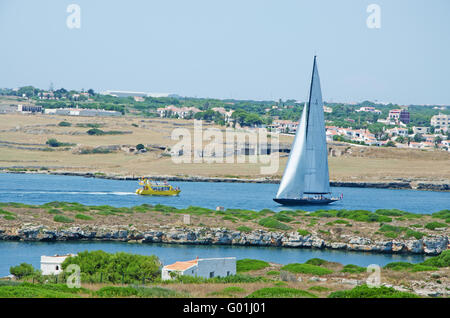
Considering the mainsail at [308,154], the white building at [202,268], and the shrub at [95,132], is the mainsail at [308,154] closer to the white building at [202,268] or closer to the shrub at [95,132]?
the white building at [202,268]

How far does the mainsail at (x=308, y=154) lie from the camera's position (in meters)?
67.8

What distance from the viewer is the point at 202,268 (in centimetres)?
3055

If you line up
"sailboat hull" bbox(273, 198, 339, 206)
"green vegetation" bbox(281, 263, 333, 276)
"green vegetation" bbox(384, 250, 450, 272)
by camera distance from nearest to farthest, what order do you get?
"green vegetation" bbox(281, 263, 333, 276) → "green vegetation" bbox(384, 250, 450, 272) → "sailboat hull" bbox(273, 198, 339, 206)

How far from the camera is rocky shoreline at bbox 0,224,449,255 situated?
46875mm

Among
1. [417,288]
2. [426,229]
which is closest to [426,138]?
[426,229]

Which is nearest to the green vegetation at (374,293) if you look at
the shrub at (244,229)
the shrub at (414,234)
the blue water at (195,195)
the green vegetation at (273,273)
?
the green vegetation at (273,273)

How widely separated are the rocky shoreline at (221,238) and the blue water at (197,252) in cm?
75

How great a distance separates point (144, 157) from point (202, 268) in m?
86.1

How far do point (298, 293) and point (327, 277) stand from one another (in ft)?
27.9

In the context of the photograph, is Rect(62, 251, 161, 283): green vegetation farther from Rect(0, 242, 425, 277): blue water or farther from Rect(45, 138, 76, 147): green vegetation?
Rect(45, 138, 76, 147): green vegetation

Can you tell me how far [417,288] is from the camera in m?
28.4

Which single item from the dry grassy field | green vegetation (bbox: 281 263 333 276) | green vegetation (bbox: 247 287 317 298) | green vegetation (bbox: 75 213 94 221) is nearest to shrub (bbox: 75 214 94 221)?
green vegetation (bbox: 75 213 94 221)

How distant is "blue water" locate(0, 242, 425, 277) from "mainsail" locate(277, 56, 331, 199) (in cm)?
Answer: 2145

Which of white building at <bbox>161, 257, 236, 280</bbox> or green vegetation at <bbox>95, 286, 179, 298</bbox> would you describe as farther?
white building at <bbox>161, 257, 236, 280</bbox>
